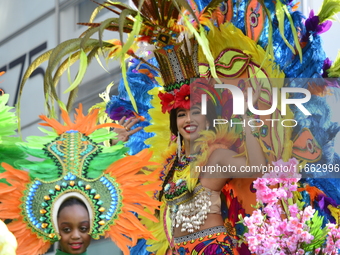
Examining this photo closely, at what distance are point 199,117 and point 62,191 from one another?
2.91ft

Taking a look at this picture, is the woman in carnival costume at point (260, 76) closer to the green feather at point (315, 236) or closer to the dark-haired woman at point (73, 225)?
the green feather at point (315, 236)

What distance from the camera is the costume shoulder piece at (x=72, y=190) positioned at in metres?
2.48

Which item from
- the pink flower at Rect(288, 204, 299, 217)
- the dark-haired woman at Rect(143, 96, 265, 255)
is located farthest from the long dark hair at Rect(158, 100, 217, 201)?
the pink flower at Rect(288, 204, 299, 217)

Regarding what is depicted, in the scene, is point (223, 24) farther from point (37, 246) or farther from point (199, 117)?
point (37, 246)

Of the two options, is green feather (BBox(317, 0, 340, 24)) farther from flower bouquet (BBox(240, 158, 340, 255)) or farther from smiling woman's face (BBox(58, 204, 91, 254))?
smiling woman's face (BBox(58, 204, 91, 254))

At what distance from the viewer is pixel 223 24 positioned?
342 cm

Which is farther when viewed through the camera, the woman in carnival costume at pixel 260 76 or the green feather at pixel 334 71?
the green feather at pixel 334 71

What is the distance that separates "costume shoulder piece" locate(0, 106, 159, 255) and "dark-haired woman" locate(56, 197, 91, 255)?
0.02m

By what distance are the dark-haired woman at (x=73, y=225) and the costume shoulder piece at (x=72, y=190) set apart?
0.02 meters

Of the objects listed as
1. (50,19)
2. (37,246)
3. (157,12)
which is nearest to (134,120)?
(157,12)

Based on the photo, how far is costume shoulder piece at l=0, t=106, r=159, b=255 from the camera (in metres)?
2.48

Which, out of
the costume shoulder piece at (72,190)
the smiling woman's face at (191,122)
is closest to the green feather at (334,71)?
the smiling woman's face at (191,122)

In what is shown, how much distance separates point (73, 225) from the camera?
2486 millimetres

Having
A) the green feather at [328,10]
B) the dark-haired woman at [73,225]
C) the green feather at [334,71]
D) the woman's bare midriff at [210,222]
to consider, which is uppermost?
the green feather at [328,10]
